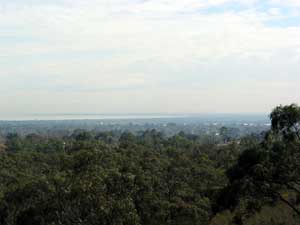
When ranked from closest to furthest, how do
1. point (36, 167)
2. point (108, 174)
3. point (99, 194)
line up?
point (99, 194) → point (108, 174) → point (36, 167)

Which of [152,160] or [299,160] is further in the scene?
[152,160]

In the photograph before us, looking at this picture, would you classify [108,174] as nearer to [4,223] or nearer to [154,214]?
[154,214]

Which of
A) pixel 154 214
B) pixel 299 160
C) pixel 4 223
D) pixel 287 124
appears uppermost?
pixel 287 124

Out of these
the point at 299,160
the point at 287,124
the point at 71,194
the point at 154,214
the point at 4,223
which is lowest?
the point at 4,223

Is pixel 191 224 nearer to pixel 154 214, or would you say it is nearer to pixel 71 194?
pixel 154 214

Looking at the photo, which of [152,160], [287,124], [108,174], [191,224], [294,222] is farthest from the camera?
[152,160]

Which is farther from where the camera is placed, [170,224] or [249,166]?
[170,224]

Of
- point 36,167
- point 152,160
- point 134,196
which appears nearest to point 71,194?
point 134,196

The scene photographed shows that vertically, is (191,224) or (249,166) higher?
(249,166)

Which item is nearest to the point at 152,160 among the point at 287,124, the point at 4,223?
the point at 4,223
